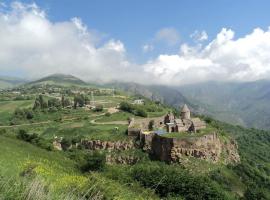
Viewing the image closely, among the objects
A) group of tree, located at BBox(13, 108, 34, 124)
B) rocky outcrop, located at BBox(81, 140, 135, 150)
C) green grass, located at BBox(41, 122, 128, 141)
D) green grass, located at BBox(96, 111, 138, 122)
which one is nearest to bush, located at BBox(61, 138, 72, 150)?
green grass, located at BBox(41, 122, 128, 141)

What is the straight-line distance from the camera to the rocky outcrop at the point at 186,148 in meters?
66.0

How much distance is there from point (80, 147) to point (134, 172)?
38796 mm

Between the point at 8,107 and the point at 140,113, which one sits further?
the point at 8,107

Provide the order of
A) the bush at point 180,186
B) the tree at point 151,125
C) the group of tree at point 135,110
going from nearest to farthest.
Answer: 1. the bush at point 180,186
2. the tree at point 151,125
3. the group of tree at point 135,110

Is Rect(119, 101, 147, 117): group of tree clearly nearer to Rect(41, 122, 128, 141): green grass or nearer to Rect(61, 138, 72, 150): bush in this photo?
Rect(41, 122, 128, 141): green grass

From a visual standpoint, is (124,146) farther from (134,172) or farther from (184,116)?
(134,172)

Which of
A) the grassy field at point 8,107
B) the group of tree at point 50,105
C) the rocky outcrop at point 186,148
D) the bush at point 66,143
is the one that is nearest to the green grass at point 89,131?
the bush at point 66,143

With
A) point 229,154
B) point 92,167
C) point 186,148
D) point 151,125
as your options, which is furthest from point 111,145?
point 92,167

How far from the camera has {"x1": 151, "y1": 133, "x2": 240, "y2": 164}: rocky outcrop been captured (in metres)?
66.0

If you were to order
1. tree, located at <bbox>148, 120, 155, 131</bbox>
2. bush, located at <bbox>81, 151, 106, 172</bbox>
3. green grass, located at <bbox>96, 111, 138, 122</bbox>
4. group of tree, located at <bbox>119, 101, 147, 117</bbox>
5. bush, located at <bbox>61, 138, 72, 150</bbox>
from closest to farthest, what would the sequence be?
bush, located at <bbox>81, 151, 106, 172</bbox>, bush, located at <bbox>61, 138, 72, 150</bbox>, tree, located at <bbox>148, 120, 155, 131</bbox>, green grass, located at <bbox>96, 111, 138, 122</bbox>, group of tree, located at <bbox>119, 101, 147, 117</bbox>

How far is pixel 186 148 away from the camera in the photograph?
66.0 metres

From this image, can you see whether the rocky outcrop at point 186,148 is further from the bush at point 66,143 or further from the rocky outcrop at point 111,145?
the bush at point 66,143

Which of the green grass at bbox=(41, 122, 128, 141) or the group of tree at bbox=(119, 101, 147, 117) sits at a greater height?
the group of tree at bbox=(119, 101, 147, 117)

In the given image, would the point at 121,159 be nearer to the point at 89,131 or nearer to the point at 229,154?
the point at 89,131
